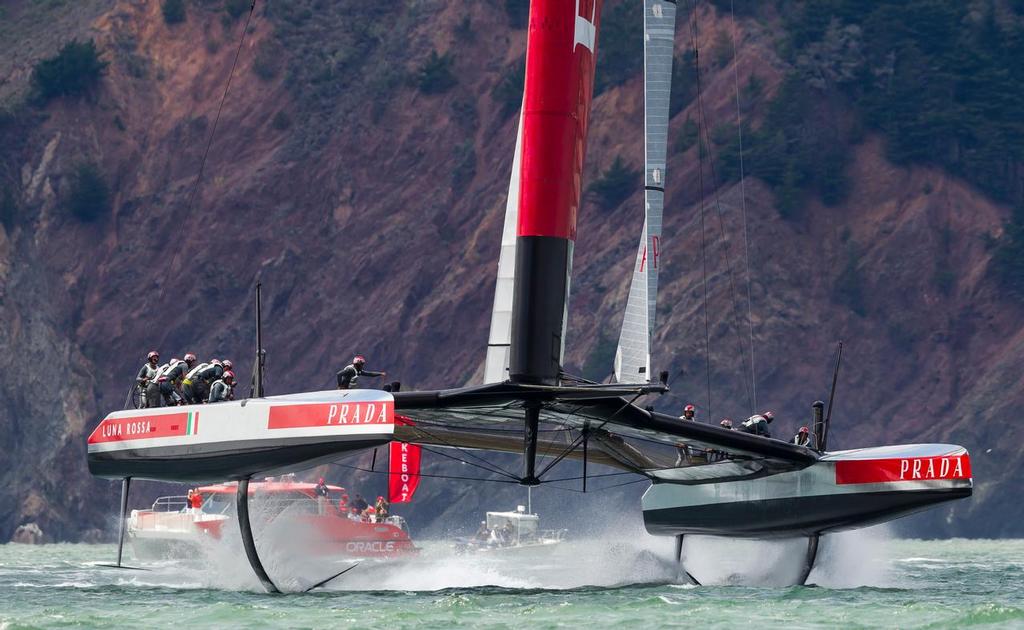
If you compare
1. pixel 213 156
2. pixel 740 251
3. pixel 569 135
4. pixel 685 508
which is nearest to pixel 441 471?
pixel 740 251

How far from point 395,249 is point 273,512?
84.6 ft

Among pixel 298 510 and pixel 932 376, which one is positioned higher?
pixel 932 376

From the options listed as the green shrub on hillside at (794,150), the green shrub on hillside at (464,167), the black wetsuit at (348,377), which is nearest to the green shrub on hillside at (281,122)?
the green shrub on hillside at (464,167)

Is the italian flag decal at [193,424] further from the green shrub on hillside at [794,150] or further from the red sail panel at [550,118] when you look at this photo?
the green shrub on hillside at [794,150]

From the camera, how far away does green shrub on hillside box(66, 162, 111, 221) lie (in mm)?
53438

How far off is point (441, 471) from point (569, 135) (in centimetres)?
3178

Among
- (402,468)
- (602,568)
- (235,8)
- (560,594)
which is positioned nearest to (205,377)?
(560,594)

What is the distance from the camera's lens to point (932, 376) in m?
48.7

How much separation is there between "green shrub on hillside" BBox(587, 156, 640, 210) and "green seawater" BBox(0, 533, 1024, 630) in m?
27.5

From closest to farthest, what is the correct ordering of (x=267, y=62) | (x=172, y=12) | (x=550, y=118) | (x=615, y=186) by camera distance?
(x=550, y=118) < (x=615, y=186) < (x=267, y=62) < (x=172, y=12)

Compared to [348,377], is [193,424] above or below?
below

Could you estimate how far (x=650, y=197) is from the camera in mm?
18953

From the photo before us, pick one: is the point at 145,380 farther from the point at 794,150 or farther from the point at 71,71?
the point at 71,71

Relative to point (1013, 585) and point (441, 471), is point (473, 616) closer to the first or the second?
point (1013, 585)
